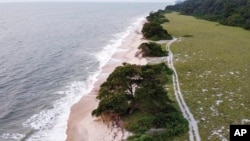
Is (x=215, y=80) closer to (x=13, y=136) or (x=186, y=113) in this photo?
(x=186, y=113)

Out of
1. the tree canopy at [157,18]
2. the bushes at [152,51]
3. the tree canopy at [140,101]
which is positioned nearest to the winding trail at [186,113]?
the tree canopy at [140,101]

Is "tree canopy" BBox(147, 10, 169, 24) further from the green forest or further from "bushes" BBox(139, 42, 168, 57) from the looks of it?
"bushes" BBox(139, 42, 168, 57)

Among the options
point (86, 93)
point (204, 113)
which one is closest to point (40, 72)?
point (86, 93)

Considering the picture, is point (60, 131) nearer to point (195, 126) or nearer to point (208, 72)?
point (195, 126)

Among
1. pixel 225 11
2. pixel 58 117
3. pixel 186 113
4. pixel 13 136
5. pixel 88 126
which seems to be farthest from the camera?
pixel 225 11

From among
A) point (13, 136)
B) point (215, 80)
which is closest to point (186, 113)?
point (215, 80)

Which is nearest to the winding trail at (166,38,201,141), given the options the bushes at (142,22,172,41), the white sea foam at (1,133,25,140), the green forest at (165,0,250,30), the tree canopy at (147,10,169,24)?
A: the white sea foam at (1,133,25,140)
